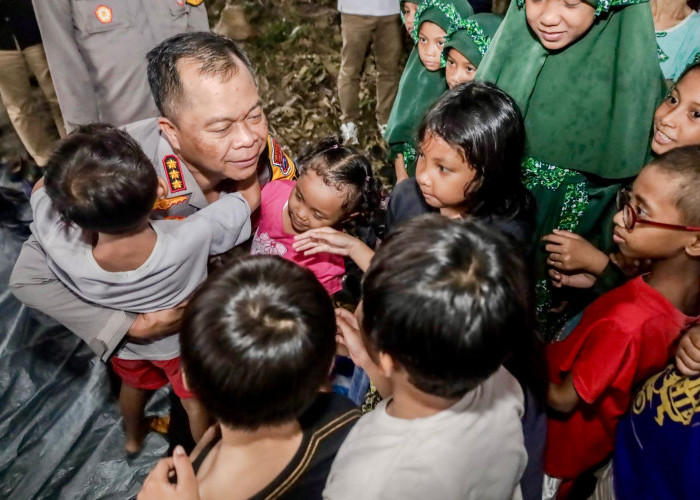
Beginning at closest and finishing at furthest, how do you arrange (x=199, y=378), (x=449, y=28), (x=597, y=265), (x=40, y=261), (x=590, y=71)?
(x=199, y=378) → (x=40, y=261) → (x=590, y=71) → (x=597, y=265) → (x=449, y=28)

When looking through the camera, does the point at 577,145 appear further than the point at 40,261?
Yes

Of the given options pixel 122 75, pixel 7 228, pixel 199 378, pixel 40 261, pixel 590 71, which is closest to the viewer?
pixel 199 378

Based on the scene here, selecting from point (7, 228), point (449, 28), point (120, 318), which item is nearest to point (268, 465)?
point (120, 318)

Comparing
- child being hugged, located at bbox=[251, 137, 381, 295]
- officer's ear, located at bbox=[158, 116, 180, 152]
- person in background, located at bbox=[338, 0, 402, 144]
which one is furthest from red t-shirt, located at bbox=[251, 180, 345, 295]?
person in background, located at bbox=[338, 0, 402, 144]

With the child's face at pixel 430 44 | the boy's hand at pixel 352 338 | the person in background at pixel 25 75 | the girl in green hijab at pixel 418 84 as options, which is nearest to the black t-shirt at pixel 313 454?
the boy's hand at pixel 352 338

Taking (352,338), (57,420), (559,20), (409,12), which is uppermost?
(559,20)

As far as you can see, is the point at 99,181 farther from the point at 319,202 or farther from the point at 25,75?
the point at 25,75

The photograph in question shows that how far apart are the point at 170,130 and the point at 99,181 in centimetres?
59

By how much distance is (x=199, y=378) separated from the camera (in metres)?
1.13

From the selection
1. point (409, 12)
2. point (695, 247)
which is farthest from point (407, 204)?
point (409, 12)

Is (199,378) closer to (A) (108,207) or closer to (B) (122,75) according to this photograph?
(A) (108,207)

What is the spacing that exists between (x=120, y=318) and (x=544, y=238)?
74.0 inches

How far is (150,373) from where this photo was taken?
2354 millimetres

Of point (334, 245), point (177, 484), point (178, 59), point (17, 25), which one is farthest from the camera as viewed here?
point (17, 25)
